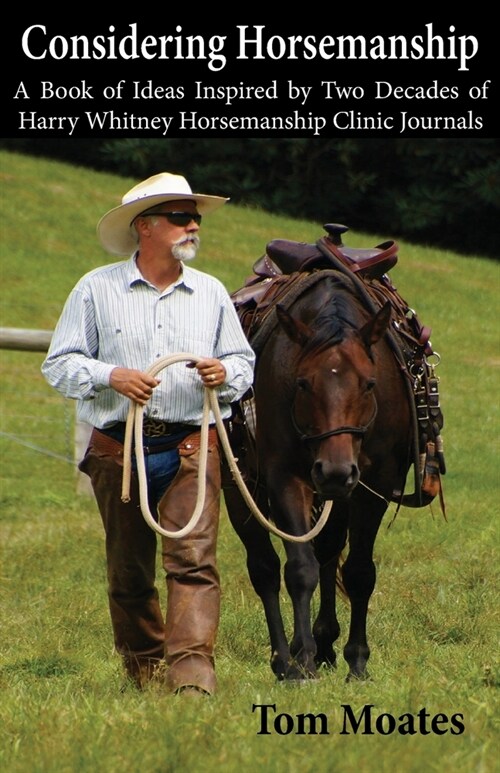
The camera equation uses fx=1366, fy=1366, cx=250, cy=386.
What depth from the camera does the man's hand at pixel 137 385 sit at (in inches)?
217

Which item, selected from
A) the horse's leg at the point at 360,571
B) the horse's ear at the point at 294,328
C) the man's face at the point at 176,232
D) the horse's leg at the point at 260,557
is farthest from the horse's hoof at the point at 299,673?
the man's face at the point at 176,232

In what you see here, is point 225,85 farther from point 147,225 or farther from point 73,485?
point 147,225

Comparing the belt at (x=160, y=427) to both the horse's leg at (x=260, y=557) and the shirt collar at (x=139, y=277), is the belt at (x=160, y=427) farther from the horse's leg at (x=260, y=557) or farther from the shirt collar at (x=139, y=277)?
the horse's leg at (x=260, y=557)

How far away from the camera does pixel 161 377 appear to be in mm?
5750

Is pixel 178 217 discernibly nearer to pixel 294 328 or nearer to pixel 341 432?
pixel 294 328

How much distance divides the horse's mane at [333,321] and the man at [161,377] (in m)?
0.34

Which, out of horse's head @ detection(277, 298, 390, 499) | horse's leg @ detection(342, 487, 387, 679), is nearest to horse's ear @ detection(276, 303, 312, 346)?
horse's head @ detection(277, 298, 390, 499)

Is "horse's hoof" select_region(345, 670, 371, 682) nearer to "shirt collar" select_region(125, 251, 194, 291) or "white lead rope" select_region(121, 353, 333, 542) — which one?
"white lead rope" select_region(121, 353, 333, 542)

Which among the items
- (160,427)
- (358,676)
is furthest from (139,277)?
(358,676)

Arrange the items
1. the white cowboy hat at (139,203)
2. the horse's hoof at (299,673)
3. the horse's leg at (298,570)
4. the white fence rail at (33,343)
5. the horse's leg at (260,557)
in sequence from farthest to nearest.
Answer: the white fence rail at (33,343) < the horse's leg at (260,557) < the horse's leg at (298,570) < the horse's hoof at (299,673) < the white cowboy hat at (139,203)

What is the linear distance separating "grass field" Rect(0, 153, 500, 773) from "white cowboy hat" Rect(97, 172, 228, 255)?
1963 millimetres

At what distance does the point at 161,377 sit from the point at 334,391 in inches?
30.3

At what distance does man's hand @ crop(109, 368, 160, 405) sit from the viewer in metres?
5.51

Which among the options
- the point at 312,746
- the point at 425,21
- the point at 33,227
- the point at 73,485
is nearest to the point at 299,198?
the point at 425,21
